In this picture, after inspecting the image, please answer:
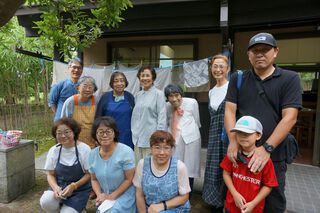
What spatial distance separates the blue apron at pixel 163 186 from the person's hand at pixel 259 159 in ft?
2.41

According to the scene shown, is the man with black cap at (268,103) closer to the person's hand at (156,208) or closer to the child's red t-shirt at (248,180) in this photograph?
the child's red t-shirt at (248,180)

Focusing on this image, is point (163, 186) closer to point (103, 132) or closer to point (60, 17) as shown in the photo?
point (103, 132)

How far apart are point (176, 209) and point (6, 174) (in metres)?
2.71

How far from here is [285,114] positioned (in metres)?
1.85

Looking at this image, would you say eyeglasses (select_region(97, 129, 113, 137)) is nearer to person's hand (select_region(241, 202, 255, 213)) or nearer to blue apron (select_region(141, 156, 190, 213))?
blue apron (select_region(141, 156, 190, 213))

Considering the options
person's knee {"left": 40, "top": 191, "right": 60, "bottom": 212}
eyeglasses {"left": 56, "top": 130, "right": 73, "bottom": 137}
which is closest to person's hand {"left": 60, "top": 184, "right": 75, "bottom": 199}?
person's knee {"left": 40, "top": 191, "right": 60, "bottom": 212}

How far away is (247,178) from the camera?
200 cm

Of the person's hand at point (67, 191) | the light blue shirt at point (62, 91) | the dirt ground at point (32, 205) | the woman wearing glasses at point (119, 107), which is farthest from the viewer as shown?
the light blue shirt at point (62, 91)

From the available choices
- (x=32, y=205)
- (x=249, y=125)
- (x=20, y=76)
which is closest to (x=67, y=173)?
(x=32, y=205)

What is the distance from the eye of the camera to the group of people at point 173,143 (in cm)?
190

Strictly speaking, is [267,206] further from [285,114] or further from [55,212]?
[55,212]

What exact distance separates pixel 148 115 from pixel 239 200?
152 cm

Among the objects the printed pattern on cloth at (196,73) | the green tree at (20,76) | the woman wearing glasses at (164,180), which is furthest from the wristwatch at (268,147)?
the green tree at (20,76)

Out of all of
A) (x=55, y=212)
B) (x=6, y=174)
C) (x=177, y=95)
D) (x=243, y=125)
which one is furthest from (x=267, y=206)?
(x=6, y=174)
